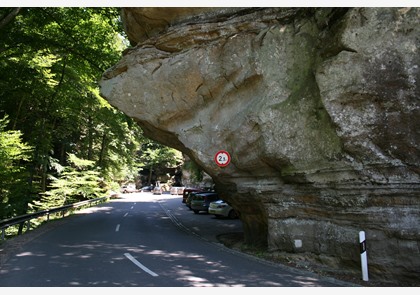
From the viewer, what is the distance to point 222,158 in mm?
11891

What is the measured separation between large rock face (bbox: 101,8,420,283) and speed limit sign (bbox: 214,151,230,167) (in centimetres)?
21

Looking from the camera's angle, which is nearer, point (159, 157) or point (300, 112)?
point (300, 112)

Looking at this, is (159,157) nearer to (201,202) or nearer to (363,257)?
(201,202)

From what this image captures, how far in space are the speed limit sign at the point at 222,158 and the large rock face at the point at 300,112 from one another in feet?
0.70

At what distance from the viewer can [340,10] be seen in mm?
9062

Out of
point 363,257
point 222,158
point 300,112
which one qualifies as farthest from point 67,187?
point 363,257

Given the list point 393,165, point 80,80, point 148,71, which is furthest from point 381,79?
point 80,80

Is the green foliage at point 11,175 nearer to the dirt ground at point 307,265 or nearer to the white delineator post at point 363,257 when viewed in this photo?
the dirt ground at point 307,265

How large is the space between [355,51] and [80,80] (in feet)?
67.5

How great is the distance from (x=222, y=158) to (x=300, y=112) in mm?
3158

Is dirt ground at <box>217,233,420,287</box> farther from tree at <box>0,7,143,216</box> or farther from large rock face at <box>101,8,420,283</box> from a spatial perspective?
tree at <box>0,7,143,216</box>

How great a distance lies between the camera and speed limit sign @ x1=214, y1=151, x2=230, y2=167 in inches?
466

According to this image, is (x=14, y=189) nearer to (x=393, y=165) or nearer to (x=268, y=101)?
(x=268, y=101)

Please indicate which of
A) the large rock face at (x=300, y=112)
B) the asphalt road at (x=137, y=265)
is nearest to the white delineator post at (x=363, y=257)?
the large rock face at (x=300, y=112)
